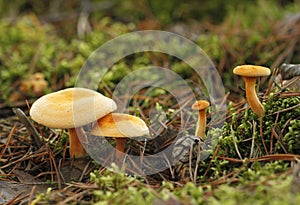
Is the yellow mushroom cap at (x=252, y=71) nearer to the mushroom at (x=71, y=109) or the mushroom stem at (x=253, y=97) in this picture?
the mushroom stem at (x=253, y=97)

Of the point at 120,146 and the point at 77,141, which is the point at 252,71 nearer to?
the point at 120,146

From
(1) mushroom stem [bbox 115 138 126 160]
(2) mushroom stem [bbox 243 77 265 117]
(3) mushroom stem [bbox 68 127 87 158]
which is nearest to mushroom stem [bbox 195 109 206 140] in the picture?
(2) mushroom stem [bbox 243 77 265 117]

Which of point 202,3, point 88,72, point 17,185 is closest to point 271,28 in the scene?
point 202,3

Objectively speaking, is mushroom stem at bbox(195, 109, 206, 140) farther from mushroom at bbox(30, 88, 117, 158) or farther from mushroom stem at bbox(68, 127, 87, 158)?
mushroom stem at bbox(68, 127, 87, 158)

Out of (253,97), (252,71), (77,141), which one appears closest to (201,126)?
(253,97)

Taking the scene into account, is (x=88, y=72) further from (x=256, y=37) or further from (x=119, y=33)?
(x=256, y=37)
